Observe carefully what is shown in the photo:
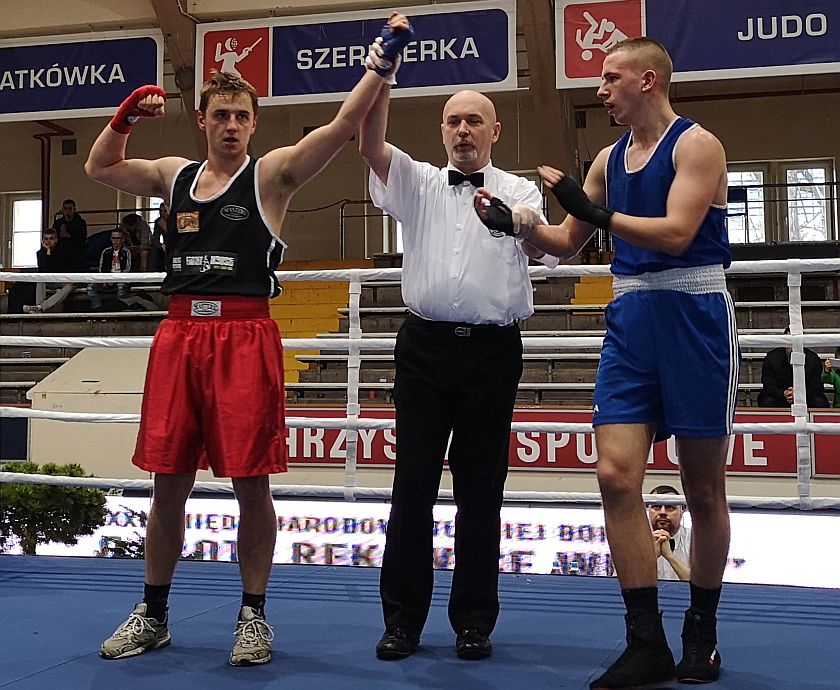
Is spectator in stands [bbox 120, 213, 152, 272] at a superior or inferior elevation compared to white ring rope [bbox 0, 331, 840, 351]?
superior

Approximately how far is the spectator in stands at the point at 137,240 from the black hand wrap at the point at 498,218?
810 centimetres

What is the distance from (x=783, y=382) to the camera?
18.2 feet

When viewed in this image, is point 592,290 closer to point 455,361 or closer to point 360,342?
point 360,342

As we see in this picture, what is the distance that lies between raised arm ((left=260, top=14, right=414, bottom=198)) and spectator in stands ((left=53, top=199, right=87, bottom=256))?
27.8 ft

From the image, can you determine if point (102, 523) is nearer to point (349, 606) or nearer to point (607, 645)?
point (349, 606)

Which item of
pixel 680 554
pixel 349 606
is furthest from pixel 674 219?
pixel 680 554

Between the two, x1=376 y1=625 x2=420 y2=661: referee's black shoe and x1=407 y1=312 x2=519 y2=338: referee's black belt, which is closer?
x1=376 y1=625 x2=420 y2=661: referee's black shoe

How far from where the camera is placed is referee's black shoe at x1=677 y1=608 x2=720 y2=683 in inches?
71.6

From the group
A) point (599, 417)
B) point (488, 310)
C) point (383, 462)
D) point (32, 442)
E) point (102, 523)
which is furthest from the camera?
point (32, 442)

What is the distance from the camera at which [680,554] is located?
10.5 ft

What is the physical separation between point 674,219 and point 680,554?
1.78 m

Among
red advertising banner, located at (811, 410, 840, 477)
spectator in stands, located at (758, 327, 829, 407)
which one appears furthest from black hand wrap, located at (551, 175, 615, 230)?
spectator in stands, located at (758, 327, 829, 407)

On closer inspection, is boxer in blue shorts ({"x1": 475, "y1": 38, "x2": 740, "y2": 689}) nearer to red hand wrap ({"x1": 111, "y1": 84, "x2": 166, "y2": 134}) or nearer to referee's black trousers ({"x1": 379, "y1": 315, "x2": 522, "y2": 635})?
referee's black trousers ({"x1": 379, "y1": 315, "x2": 522, "y2": 635})

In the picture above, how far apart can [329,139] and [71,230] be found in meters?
8.82
